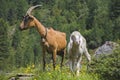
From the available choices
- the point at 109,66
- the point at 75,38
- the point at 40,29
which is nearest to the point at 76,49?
the point at 75,38

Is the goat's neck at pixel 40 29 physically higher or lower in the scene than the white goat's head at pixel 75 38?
higher

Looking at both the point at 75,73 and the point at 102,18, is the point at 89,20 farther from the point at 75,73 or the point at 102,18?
the point at 75,73

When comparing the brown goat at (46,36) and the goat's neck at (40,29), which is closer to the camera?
the brown goat at (46,36)

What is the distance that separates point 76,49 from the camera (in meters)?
15.5

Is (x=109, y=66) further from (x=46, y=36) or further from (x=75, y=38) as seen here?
(x=46, y=36)

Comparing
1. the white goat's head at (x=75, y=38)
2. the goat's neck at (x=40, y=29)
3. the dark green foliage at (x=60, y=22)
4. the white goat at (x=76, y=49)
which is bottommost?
the dark green foliage at (x=60, y=22)

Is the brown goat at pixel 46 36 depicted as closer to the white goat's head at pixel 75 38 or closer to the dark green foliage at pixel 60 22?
the white goat's head at pixel 75 38

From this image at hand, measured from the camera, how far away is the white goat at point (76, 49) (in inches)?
602

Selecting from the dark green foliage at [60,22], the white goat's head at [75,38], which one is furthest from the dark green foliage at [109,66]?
the dark green foliage at [60,22]

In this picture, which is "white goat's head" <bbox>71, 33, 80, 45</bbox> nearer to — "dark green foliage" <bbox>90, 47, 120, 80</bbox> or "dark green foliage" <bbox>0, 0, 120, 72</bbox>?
"dark green foliage" <bbox>90, 47, 120, 80</bbox>

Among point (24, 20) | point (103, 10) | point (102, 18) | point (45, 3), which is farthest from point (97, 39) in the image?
point (24, 20)

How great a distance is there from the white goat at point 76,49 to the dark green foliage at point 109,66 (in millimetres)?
690

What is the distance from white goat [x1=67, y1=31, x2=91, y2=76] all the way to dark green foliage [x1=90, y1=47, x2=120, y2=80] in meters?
0.69

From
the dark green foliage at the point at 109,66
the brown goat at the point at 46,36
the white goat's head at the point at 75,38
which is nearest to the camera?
the white goat's head at the point at 75,38
